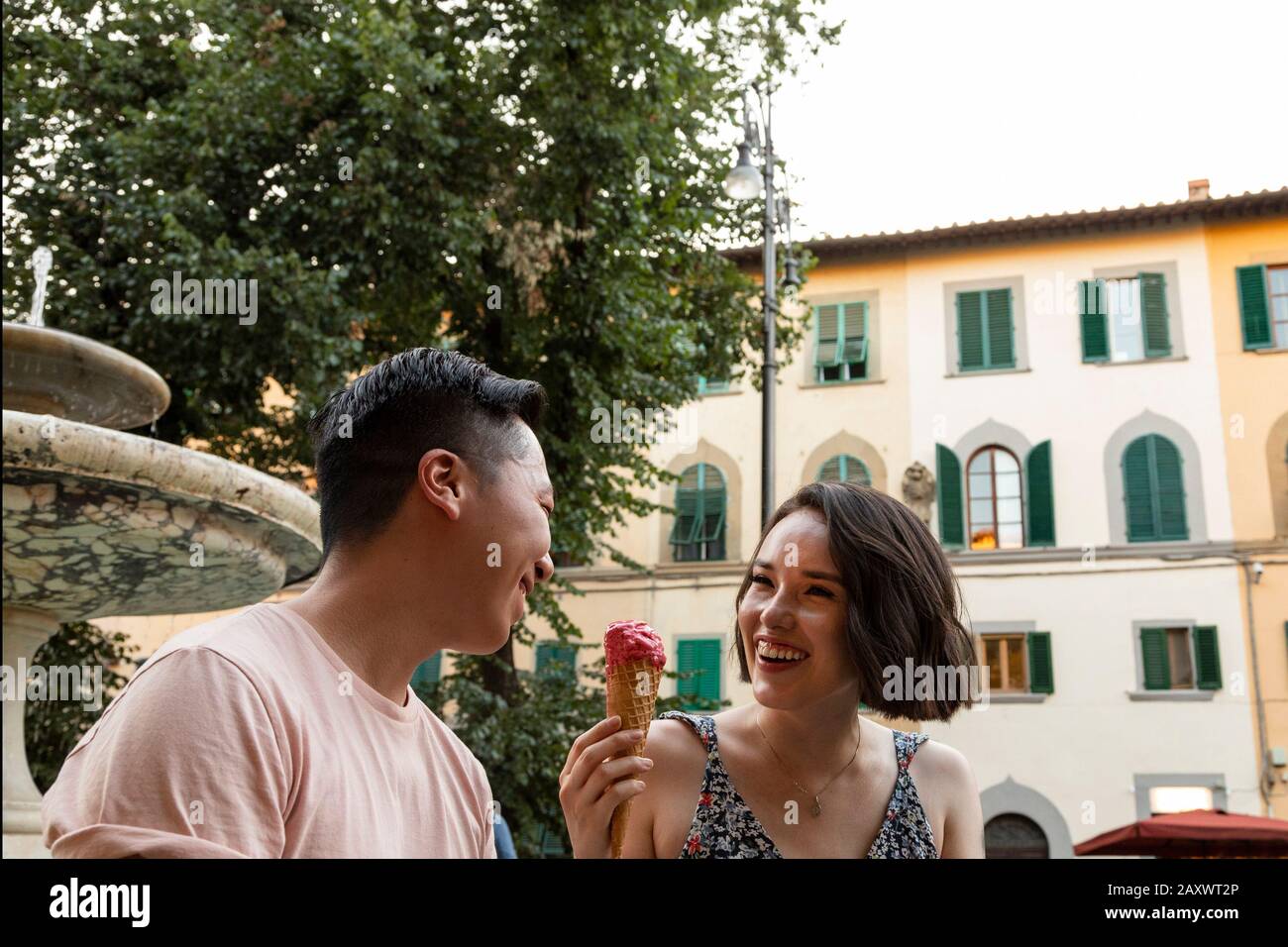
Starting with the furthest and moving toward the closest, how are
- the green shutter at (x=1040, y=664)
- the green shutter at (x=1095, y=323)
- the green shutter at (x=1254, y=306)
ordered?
the green shutter at (x=1095, y=323) < the green shutter at (x=1254, y=306) < the green shutter at (x=1040, y=664)

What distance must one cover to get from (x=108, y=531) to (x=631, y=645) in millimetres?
3686

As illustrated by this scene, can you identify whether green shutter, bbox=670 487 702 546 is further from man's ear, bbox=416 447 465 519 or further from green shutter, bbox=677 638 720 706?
man's ear, bbox=416 447 465 519

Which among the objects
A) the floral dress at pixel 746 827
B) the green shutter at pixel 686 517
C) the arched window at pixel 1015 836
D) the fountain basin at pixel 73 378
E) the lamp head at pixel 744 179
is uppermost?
the lamp head at pixel 744 179

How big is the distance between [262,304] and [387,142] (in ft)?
6.16

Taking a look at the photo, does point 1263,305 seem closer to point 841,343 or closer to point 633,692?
point 841,343

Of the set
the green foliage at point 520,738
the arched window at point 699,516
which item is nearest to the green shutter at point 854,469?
the arched window at point 699,516

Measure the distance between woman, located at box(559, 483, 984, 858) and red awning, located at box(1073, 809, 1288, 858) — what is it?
1091 cm

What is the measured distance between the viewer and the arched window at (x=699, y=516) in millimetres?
21469

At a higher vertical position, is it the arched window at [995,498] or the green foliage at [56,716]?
the arched window at [995,498]

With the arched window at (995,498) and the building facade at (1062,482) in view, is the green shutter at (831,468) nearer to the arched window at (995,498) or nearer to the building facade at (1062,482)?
the building facade at (1062,482)

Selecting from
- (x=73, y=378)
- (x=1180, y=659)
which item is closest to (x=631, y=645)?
A: (x=73, y=378)

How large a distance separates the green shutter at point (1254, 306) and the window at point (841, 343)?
20.6 feet

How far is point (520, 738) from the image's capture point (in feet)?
36.2

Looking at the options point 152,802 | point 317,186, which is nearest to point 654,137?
point 317,186
